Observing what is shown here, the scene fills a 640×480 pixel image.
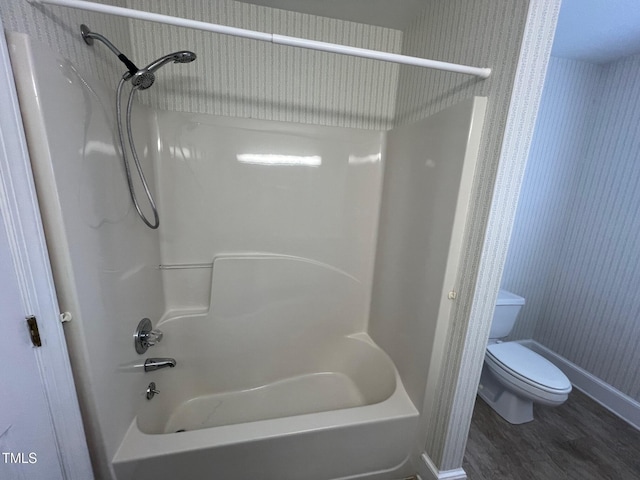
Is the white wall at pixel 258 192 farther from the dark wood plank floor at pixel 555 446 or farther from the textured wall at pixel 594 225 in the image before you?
the textured wall at pixel 594 225

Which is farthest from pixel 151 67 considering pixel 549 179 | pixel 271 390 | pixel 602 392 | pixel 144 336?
pixel 602 392

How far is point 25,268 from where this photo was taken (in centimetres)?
67

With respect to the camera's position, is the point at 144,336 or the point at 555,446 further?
the point at 555,446

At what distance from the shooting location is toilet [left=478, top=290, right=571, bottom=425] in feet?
4.75

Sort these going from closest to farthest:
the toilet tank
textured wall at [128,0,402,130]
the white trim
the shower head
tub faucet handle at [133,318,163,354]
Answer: the white trim
the shower head
tub faucet handle at [133,318,163,354]
textured wall at [128,0,402,130]
the toilet tank

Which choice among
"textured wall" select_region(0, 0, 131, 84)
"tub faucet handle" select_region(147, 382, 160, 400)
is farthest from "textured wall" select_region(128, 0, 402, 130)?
"tub faucet handle" select_region(147, 382, 160, 400)

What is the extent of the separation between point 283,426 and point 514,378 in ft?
4.59

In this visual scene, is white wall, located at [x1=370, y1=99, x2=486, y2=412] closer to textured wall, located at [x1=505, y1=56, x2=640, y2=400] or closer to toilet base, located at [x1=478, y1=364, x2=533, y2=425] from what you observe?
toilet base, located at [x1=478, y1=364, x2=533, y2=425]

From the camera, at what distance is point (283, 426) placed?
106 centimetres

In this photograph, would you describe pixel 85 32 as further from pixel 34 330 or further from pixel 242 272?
pixel 242 272

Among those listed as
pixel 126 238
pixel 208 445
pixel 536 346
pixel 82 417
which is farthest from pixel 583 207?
pixel 82 417

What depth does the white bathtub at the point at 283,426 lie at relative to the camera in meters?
0.98

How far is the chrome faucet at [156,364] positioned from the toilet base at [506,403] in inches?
79.5

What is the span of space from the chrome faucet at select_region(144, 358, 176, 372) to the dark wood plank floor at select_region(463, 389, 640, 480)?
163cm
